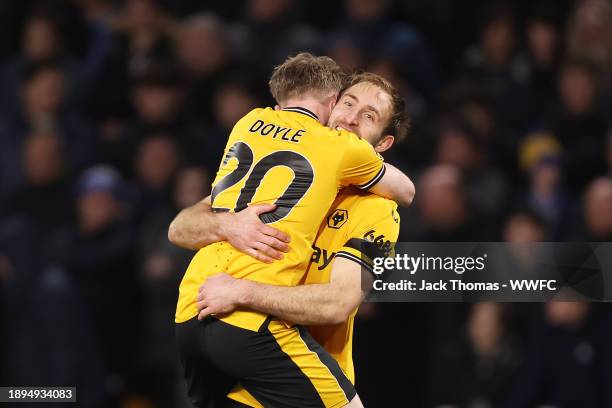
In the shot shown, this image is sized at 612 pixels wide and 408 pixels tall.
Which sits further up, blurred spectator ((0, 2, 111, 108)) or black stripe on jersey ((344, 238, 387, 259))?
blurred spectator ((0, 2, 111, 108))

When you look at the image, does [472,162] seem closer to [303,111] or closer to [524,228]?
[524,228]

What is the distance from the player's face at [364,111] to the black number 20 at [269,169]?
45 cm

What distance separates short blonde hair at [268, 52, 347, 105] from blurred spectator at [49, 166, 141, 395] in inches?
141

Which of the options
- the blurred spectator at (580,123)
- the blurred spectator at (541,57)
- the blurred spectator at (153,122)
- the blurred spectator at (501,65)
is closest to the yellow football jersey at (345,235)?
the blurred spectator at (580,123)

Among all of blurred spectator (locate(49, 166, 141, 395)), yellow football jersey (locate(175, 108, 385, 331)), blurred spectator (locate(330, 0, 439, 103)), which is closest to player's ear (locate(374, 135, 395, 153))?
yellow football jersey (locate(175, 108, 385, 331))

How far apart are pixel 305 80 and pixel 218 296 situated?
3.01 ft

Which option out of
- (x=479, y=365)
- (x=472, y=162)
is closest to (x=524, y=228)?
(x=472, y=162)

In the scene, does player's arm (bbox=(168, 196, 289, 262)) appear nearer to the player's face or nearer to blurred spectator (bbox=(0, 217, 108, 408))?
the player's face

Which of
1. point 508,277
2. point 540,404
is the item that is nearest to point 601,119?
point 540,404

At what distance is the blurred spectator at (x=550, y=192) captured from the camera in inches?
291

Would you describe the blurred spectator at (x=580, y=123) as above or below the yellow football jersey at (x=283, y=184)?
above

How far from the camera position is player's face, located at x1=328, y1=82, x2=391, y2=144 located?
4352mm

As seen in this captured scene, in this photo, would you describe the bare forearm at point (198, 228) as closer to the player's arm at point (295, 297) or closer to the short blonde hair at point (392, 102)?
the player's arm at point (295, 297)

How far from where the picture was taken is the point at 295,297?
3834 mm
